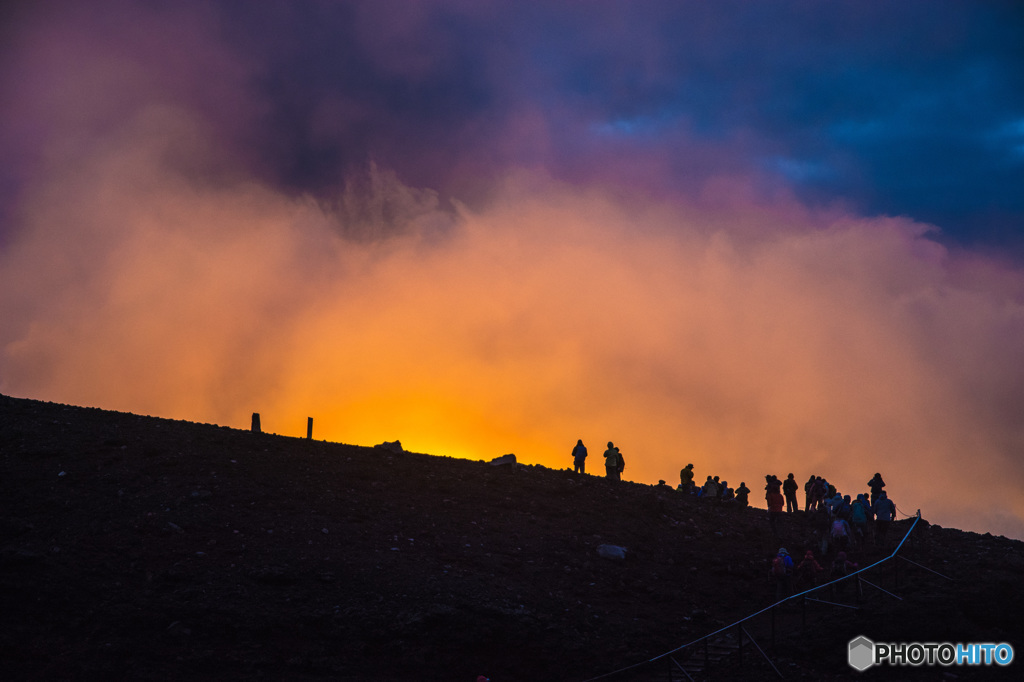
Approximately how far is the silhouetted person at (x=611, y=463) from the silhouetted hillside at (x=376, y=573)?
310 cm

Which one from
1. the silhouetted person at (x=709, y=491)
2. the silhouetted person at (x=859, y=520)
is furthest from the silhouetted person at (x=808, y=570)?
the silhouetted person at (x=709, y=491)

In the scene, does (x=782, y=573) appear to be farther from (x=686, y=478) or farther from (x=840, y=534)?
(x=686, y=478)

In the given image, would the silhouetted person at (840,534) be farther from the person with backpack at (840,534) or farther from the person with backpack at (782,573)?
the person with backpack at (782,573)

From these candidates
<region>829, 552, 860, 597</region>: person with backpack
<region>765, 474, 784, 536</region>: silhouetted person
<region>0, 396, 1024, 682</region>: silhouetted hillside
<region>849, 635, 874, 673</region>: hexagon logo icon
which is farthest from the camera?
<region>765, 474, 784, 536</region>: silhouetted person

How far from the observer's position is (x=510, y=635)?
22.8 metres

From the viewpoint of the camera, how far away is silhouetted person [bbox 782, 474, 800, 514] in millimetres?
35031

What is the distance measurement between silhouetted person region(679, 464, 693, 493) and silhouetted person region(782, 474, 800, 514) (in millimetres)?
5083

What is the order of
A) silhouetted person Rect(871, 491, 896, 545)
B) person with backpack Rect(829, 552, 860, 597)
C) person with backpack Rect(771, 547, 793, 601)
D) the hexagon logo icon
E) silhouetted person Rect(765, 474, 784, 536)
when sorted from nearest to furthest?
the hexagon logo icon → person with backpack Rect(829, 552, 860, 597) → person with backpack Rect(771, 547, 793, 601) → silhouetted person Rect(871, 491, 896, 545) → silhouetted person Rect(765, 474, 784, 536)

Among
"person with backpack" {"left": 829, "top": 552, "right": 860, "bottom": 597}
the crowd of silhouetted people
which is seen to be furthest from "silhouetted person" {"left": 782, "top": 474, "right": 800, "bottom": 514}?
"person with backpack" {"left": 829, "top": 552, "right": 860, "bottom": 597}

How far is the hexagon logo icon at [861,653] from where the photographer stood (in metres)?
19.4

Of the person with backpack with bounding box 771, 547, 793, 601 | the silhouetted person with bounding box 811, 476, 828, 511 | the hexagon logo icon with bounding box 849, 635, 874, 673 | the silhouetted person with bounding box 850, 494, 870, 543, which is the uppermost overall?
the silhouetted person with bounding box 811, 476, 828, 511

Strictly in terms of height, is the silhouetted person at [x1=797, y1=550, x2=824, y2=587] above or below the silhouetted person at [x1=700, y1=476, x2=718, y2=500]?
below

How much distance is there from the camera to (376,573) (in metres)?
24.7

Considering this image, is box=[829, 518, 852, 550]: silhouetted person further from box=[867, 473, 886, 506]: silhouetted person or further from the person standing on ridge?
the person standing on ridge
